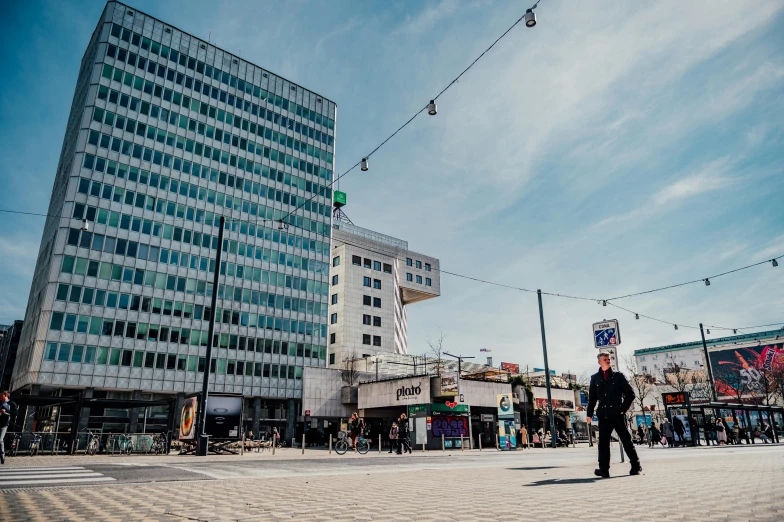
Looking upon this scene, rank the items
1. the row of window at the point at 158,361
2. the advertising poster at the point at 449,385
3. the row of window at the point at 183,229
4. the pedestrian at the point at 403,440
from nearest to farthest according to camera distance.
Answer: the pedestrian at the point at 403,440 → the advertising poster at the point at 449,385 → the row of window at the point at 158,361 → the row of window at the point at 183,229

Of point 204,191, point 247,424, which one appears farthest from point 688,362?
point 204,191

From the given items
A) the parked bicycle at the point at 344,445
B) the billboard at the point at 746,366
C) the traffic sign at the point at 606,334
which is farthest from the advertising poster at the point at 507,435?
the billboard at the point at 746,366

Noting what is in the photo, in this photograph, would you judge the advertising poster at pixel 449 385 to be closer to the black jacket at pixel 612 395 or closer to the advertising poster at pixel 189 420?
the advertising poster at pixel 189 420

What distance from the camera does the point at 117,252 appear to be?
48062 millimetres

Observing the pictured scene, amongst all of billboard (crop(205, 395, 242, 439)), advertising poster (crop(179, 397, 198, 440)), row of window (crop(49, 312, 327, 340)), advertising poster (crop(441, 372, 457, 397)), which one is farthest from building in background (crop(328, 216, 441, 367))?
advertising poster (crop(179, 397, 198, 440))

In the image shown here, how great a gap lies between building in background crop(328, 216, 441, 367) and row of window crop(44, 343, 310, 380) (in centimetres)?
1204

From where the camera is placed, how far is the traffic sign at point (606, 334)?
38.3ft

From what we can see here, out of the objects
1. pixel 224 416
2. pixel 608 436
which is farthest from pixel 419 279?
pixel 608 436

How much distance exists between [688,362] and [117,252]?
383ft

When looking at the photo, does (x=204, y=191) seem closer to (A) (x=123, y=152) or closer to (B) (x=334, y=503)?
(A) (x=123, y=152)

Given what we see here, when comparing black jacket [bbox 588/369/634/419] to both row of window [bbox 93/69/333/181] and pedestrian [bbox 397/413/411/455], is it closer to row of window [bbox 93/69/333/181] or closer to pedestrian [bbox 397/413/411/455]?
pedestrian [bbox 397/413/411/455]

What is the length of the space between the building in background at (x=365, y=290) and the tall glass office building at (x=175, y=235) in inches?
285

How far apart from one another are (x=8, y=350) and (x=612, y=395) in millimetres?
102238

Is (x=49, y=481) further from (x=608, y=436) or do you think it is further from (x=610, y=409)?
(x=610, y=409)
